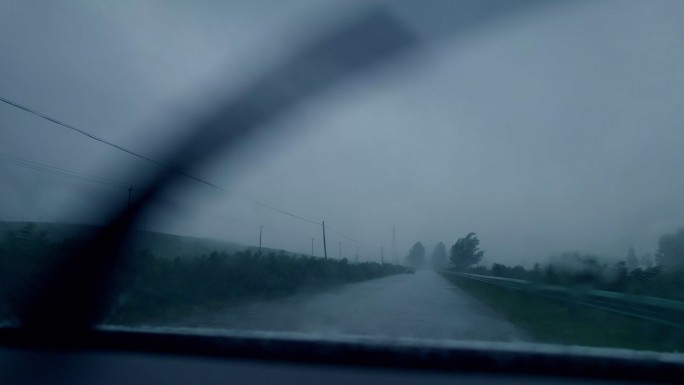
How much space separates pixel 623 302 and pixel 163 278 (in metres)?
13.2

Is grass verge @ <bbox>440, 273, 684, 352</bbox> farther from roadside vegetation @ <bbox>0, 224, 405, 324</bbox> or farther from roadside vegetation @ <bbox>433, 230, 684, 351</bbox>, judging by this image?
roadside vegetation @ <bbox>0, 224, 405, 324</bbox>

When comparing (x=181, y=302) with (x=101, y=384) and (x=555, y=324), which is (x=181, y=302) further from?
(x=101, y=384)

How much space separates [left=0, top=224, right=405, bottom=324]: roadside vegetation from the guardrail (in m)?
9.49

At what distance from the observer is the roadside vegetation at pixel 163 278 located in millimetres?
12680

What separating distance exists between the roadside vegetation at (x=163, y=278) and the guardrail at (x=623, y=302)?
9489 mm

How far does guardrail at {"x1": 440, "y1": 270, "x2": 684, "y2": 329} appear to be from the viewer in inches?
338

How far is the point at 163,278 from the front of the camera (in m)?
17.9

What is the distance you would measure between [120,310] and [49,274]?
1800 millimetres

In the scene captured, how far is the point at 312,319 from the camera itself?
1246 centimetres

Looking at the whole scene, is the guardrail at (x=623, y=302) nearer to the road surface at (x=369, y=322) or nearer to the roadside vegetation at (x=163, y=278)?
the road surface at (x=369, y=322)

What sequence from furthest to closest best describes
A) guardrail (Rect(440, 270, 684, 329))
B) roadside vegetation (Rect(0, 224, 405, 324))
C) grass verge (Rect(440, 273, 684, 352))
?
roadside vegetation (Rect(0, 224, 405, 324)) < grass verge (Rect(440, 273, 684, 352)) < guardrail (Rect(440, 270, 684, 329))

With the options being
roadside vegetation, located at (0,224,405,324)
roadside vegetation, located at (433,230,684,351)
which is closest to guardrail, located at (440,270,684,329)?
roadside vegetation, located at (433,230,684,351)

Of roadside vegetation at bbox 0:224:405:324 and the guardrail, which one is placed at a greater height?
roadside vegetation at bbox 0:224:405:324

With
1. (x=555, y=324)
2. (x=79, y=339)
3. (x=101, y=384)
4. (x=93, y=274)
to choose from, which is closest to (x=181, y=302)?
(x=93, y=274)
